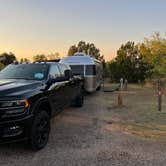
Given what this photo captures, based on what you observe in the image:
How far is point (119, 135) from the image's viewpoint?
5.31 meters

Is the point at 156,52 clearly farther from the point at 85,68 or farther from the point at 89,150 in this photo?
the point at 89,150

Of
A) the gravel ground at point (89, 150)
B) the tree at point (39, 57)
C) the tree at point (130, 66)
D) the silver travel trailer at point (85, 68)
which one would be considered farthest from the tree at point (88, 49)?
the gravel ground at point (89, 150)

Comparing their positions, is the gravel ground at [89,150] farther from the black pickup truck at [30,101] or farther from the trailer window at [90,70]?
the trailer window at [90,70]

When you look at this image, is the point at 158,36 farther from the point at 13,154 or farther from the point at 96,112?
the point at 13,154

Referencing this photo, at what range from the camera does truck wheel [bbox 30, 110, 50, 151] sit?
4.05 metres

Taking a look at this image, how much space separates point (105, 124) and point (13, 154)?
3.00 metres

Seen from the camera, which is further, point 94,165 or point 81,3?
point 81,3

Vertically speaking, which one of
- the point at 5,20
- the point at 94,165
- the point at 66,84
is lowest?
the point at 94,165

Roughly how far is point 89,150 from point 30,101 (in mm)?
1577

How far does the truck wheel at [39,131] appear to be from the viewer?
405cm

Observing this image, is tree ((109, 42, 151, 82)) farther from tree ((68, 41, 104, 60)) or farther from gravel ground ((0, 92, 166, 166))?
tree ((68, 41, 104, 60))

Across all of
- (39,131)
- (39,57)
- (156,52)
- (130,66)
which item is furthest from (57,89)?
(39,57)

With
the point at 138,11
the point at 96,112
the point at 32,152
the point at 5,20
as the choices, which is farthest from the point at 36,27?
the point at 32,152

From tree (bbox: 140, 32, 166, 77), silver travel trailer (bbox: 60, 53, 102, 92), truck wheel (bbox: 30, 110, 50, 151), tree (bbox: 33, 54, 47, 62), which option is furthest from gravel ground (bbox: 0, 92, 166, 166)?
tree (bbox: 33, 54, 47, 62)
